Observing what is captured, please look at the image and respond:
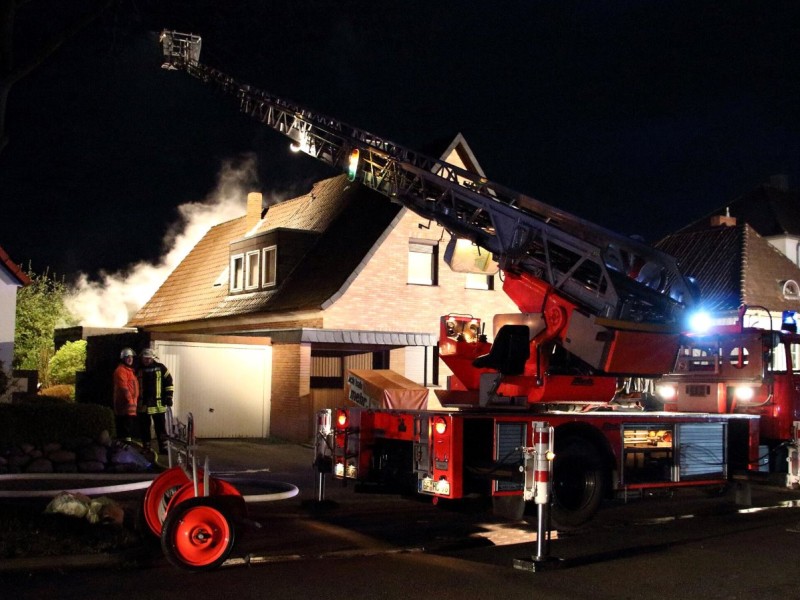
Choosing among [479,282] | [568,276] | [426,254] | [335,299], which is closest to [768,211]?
[479,282]

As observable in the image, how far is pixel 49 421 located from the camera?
1398 centimetres

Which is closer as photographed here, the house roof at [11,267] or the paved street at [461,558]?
the paved street at [461,558]

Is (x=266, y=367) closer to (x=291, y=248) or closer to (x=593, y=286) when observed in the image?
(x=291, y=248)

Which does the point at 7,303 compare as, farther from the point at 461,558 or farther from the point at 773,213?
the point at 773,213

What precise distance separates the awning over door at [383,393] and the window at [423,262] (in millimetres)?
4503

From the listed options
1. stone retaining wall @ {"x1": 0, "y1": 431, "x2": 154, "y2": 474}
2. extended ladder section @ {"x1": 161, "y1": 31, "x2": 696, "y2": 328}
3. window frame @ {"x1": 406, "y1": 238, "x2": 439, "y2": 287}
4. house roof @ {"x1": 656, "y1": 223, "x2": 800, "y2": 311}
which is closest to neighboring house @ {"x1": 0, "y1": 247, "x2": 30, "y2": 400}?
stone retaining wall @ {"x1": 0, "y1": 431, "x2": 154, "y2": 474}

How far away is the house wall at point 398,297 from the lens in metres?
22.1

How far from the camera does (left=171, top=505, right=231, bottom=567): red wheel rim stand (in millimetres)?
7699

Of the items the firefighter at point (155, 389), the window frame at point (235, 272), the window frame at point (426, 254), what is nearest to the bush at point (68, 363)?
the window frame at point (235, 272)

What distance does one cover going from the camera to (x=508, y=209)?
1192cm

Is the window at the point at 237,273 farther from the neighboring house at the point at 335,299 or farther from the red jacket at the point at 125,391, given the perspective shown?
the red jacket at the point at 125,391

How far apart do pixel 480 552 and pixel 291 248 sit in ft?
55.2

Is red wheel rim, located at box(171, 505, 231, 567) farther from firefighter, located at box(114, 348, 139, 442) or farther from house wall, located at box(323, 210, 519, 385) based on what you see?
house wall, located at box(323, 210, 519, 385)

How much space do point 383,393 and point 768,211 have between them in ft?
106
